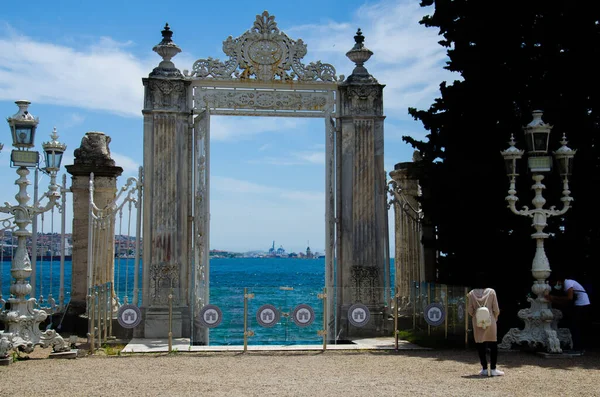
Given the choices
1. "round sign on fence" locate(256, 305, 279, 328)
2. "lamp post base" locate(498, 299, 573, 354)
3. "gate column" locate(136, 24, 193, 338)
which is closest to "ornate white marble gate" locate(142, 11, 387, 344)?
"gate column" locate(136, 24, 193, 338)

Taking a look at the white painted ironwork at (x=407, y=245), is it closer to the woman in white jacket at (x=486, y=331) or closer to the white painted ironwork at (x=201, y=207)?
the white painted ironwork at (x=201, y=207)

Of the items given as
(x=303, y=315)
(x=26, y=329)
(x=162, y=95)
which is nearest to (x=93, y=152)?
(x=162, y=95)

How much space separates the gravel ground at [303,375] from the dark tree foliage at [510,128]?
2.28 meters

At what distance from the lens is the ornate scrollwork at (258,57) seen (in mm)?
16484

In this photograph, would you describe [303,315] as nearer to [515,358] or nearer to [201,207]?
[201,207]

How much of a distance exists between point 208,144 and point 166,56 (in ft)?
6.58

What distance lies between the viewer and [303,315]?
1448cm

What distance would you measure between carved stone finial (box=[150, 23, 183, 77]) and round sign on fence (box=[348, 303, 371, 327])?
230 inches

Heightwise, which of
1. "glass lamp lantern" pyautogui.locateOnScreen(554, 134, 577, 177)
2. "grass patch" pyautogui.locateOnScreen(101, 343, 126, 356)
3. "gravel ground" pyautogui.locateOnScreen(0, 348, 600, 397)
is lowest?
"gravel ground" pyautogui.locateOnScreen(0, 348, 600, 397)

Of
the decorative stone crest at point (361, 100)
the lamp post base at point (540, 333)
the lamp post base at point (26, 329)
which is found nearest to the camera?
the lamp post base at point (26, 329)

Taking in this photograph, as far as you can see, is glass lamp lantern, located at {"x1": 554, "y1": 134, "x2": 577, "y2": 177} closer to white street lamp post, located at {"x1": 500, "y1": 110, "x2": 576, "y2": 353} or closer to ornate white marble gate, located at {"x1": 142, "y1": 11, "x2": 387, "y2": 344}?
white street lamp post, located at {"x1": 500, "y1": 110, "x2": 576, "y2": 353}

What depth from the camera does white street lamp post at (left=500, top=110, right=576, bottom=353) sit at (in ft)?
44.0

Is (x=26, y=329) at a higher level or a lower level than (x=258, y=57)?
lower

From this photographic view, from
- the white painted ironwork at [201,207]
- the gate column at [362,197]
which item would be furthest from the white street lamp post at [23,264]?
the gate column at [362,197]
